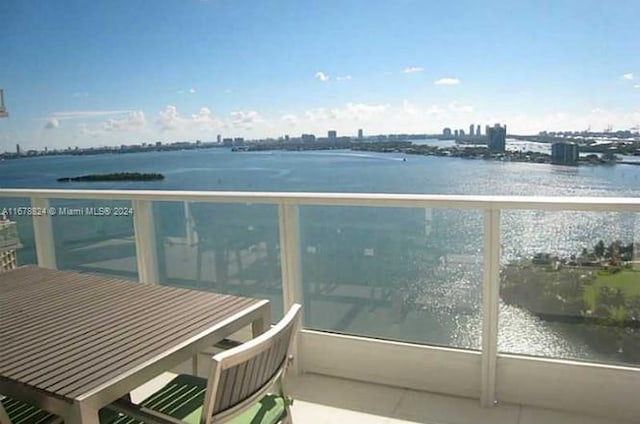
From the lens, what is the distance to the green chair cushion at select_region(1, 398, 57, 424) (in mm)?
1700

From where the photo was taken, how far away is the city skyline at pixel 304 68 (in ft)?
30.7

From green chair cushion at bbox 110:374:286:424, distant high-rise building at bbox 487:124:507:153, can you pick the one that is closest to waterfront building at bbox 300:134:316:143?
distant high-rise building at bbox 487:124:507:153

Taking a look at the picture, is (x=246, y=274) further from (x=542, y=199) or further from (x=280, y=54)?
(x=280, y=54)

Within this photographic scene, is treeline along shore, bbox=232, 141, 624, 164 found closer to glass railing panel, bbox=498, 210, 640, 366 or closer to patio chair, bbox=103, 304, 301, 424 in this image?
glass railing panel, bbox=498, 210, 640, 366

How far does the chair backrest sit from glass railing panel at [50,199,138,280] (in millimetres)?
2297

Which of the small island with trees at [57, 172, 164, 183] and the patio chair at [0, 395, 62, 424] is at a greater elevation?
the small island with trees at [57, 172, 164, 183]

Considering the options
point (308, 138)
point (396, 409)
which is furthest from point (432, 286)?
point (308, 138)

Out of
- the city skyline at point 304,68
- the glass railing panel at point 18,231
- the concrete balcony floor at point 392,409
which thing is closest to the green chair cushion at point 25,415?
the concrete balcony floor at point 392,409

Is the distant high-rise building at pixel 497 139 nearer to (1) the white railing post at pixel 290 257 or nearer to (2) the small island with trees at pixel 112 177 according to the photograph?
(1) the white railing post at pixel 290 257

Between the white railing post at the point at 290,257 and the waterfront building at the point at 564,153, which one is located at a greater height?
the waterfront building at the point at 564,153

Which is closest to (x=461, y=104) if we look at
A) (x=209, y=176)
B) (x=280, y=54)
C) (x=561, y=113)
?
(x=561, y=113)

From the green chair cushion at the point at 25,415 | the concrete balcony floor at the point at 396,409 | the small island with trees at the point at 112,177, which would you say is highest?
the small island with trees at the point at 112,177

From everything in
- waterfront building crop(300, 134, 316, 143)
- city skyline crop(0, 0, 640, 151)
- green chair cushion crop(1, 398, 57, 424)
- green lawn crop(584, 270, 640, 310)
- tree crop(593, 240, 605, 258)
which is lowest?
green chair cushion crop(1, 398, 57, 424)

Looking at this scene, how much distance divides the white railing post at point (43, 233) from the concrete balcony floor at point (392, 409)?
1.59m
